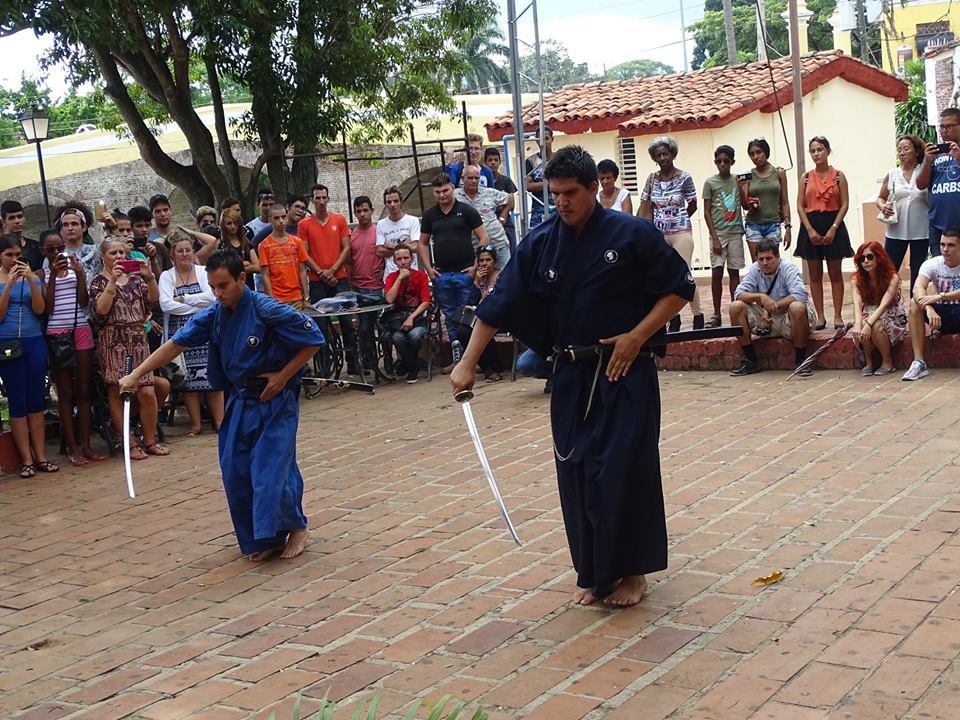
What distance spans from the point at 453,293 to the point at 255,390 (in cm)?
550

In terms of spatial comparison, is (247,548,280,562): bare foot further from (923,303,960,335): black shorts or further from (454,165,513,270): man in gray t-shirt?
(454,165,513,270): man in gray t-shirt

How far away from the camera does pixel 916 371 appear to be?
9820mm

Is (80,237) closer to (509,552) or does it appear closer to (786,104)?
(509,552)

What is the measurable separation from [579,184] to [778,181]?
6.80m

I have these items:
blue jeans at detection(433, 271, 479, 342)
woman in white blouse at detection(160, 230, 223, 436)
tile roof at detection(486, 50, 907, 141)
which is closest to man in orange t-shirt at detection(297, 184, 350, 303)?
blue jeans at detection(433, 271, 479, 342)

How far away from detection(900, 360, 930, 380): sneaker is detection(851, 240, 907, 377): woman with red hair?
341mm

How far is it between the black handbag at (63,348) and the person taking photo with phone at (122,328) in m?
0.19

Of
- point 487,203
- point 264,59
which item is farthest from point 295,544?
point 264,59

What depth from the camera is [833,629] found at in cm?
483

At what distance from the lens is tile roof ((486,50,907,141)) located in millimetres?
Answer: 20953

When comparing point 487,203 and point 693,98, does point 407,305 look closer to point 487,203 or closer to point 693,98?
point 487,203

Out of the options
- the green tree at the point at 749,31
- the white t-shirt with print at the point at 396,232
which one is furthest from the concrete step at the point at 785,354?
the green tree at the point at 749,31

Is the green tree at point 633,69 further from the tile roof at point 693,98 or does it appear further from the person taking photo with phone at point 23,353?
the person taking photo with phone at point 23,353

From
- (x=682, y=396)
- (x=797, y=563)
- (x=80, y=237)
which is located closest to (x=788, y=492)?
(x=797, y=563)
